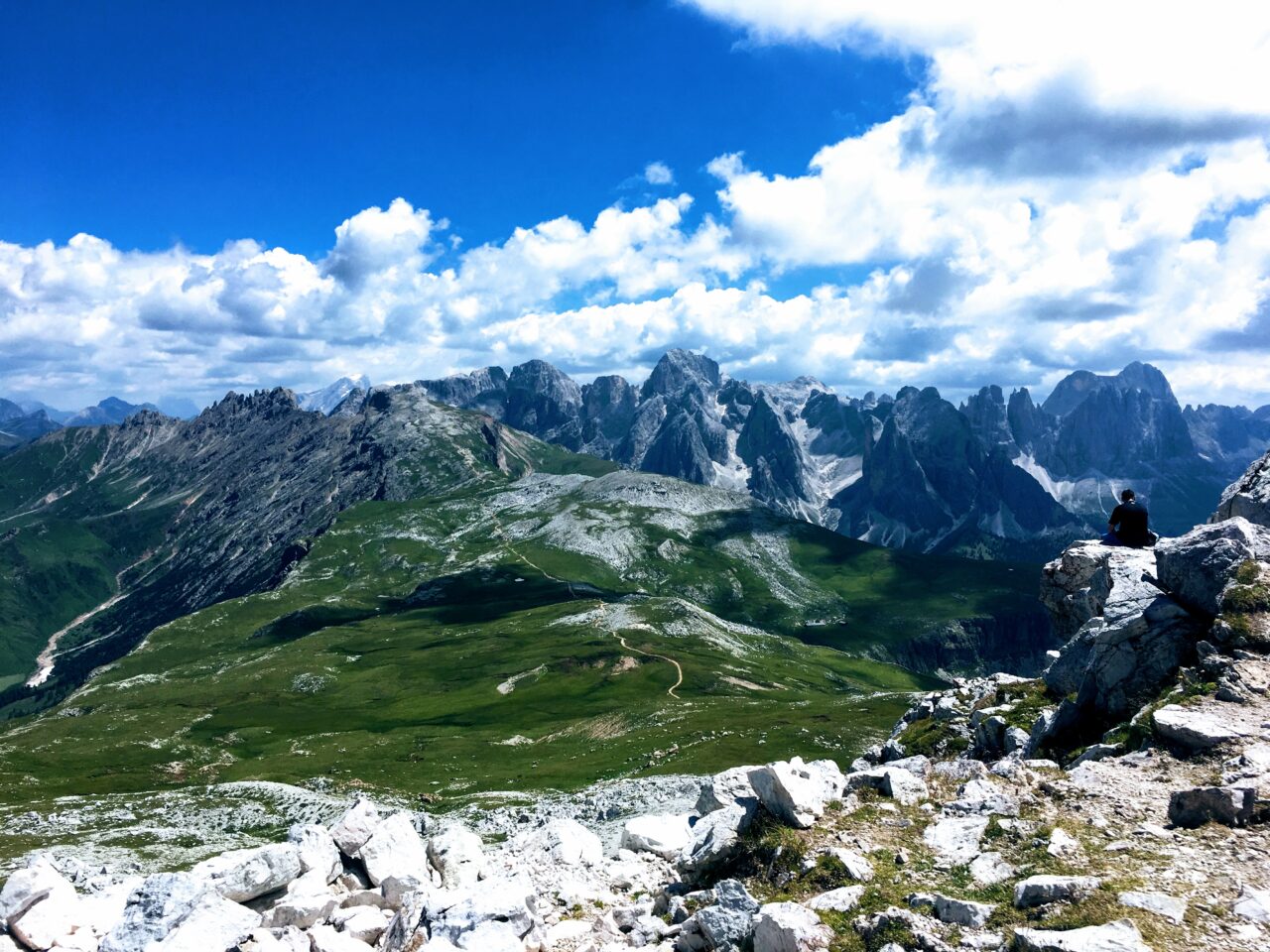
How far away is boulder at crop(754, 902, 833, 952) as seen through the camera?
1700cm

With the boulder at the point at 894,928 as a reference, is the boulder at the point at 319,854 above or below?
below

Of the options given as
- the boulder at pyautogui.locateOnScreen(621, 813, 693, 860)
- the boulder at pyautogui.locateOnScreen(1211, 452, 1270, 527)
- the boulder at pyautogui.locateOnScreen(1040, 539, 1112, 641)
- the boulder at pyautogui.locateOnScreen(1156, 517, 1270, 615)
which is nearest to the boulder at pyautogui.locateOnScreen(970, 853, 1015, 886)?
the boulder at pyautogui.locateOnScreen(621, 813, 693, 860)

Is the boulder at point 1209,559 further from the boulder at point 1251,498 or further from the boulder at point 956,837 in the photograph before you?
the boulder at point 956,837

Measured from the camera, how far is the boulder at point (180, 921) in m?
21.2

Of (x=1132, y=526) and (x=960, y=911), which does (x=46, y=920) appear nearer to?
(x=960, y=911)

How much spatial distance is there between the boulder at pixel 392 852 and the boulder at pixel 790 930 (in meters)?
13.0

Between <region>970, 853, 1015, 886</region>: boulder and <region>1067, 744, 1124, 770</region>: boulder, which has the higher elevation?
<region>1067, 744, 1124, 770</region>: boulder

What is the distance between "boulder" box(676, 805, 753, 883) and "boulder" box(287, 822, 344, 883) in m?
11.9

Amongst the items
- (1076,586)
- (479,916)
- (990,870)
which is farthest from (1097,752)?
(1076,586)

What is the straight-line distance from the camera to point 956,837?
2147cm

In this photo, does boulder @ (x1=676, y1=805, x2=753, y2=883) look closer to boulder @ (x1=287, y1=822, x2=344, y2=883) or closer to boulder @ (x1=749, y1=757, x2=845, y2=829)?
boulder @ (x1=749, y1=757, x2=845, y2=829)

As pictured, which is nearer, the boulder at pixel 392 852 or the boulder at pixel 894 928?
the boulder at pixel 894 928

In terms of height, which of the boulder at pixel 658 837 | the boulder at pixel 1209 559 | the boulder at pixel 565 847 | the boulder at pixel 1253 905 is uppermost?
the boulder at pixel 1209 559

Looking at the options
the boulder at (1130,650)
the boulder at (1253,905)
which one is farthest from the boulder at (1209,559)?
the boulder at (1253,905)
